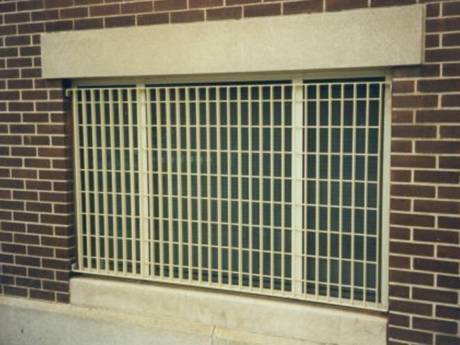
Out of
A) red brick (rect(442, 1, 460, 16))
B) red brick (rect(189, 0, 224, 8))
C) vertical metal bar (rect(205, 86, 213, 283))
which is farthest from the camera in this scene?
vertical metal bar (rect(205, 86, 213, 283))

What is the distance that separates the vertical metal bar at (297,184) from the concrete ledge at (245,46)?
254mm

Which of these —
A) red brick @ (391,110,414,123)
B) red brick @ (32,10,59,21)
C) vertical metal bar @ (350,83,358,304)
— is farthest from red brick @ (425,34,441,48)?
red brick @ (32,10,59,21)

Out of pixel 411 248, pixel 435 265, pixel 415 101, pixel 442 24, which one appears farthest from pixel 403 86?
pixel 435 265

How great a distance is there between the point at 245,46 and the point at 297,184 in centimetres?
102

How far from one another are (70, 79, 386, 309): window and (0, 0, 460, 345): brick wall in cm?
18

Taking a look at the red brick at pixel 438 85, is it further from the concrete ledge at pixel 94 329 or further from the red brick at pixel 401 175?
the concrete ledge at pixel 94 329

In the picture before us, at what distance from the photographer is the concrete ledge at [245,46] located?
3.38 m

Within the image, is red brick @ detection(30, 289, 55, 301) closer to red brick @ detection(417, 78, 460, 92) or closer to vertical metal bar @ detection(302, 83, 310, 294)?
vertical metal bar @ detection(302, 83, 310, 294)

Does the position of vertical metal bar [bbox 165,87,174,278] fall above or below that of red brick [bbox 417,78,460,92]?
below

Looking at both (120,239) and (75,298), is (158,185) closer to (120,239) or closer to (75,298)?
(120,239)

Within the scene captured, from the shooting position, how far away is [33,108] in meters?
4.45

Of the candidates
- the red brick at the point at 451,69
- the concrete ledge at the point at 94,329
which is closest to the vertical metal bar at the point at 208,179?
the concrete ledge at the point at 94,329

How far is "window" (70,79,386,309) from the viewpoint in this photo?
Answer: 3.73 m

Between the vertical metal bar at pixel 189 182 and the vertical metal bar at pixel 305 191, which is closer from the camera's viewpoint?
the vertical metal bar at pixel 305 191
